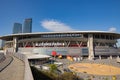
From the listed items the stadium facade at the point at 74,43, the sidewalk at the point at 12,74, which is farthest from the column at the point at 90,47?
the sidewalk at the point at 12,74

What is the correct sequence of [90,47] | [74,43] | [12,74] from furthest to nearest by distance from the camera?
[74,43] < [90,47] < [12,74]

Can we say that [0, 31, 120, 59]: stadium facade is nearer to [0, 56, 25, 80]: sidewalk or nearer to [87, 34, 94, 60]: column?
[87, 34, 94, 60]: column

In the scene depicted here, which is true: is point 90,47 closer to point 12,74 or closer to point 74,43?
point 74,43

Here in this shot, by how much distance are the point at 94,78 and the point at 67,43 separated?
43561 millimetres

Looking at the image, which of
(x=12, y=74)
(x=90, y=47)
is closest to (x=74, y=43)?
(x=90, y=47)

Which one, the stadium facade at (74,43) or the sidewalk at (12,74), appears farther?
the stadium facade at (74,43)

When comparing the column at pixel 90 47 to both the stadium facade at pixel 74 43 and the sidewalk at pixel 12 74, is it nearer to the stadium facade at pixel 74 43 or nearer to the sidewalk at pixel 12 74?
the stadium facade at pixel 74 43

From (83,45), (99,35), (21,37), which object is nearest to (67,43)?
(83,45)

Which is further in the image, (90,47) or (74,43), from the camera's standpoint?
(74,43)

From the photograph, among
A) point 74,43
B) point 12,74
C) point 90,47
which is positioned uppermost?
point 74,43

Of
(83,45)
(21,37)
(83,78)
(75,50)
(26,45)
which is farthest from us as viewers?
(21,37)

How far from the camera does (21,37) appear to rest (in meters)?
85.8

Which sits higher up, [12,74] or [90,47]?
[90,47]

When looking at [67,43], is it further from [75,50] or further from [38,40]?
[38,40]
